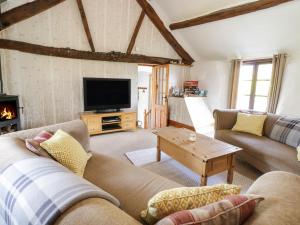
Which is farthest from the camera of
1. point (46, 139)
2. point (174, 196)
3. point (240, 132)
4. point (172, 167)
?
point (240, 132)

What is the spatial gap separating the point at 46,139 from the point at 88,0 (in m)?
3.68

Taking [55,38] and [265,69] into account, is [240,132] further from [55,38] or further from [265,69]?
[55,38]

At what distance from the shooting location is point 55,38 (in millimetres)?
3930

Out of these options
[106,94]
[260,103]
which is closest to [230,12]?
[260,103]

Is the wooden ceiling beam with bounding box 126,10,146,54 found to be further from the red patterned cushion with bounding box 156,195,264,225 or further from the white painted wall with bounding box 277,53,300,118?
the red patterned cushion with bounding box 156,195,264,225

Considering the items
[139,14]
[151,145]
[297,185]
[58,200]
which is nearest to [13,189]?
[58,200]

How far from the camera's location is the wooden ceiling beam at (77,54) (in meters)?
3.50

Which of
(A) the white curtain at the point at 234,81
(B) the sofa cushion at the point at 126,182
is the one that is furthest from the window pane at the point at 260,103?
(B) the sofa cushion at the point at 126,182

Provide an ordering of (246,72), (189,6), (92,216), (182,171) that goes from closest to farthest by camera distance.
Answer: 1. (92,216)
2. (182,171)
3. (189,6)
4. (246,72)

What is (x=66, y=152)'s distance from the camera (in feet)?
5.08

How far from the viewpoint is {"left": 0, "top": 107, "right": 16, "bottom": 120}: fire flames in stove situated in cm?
317

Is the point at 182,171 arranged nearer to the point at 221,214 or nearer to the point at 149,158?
the point at 149,158

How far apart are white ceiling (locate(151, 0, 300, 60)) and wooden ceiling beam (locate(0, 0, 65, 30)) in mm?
2554

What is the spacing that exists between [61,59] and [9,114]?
1548mm
